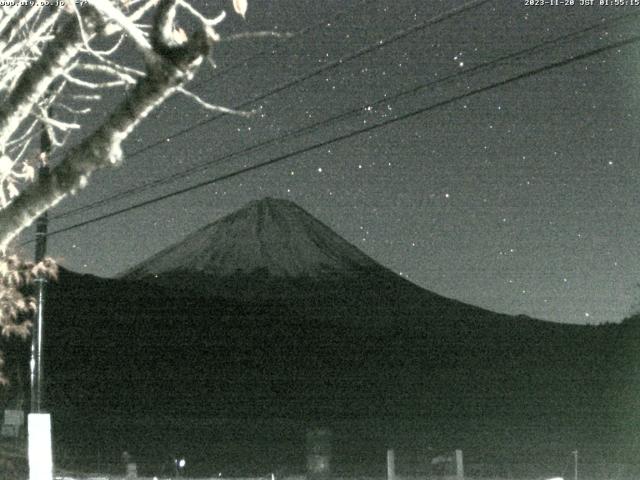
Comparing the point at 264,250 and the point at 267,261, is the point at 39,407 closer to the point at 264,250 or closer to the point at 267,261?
the point at 267,261

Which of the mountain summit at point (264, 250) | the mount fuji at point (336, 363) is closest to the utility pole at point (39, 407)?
the mount fuji at point (336, 363)

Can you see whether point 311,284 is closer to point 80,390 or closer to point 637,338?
point 637,338

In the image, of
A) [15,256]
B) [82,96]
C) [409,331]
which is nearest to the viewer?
[82,96]

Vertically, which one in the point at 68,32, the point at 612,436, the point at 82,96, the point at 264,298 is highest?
the point at 264,298

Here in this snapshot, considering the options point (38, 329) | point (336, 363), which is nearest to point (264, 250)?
point (336, 363)

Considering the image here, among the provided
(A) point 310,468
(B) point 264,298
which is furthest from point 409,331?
(A) point 310,468

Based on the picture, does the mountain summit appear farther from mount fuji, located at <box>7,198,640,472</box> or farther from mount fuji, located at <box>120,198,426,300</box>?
mount fuji, located at <box>7,198,640,472</box>
